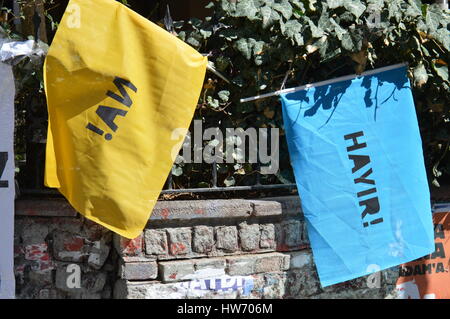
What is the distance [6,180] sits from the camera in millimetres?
3734

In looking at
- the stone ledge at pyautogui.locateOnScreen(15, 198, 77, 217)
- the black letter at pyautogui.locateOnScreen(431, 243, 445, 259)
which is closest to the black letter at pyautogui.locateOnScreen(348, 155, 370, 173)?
the black letter at pyautogui.locateOnScreen(431, 243, 445, 259)

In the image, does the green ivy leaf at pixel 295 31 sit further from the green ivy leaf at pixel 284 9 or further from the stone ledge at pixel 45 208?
the stone ledge at pixel 45 208

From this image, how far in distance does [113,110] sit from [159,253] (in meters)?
0.90

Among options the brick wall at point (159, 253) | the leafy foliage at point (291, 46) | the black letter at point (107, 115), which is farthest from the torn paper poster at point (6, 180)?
the leafy foliage at point (291, 46)

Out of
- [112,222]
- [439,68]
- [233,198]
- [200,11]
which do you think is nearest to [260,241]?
[233,198]

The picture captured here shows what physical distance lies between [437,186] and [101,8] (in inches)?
103

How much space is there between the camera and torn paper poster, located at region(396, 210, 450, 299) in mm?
4543

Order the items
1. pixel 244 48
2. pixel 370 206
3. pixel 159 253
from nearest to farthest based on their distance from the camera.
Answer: pixel 159 253, pixel 244 48, pixel 370 206

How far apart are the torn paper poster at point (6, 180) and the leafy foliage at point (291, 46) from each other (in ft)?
3.31

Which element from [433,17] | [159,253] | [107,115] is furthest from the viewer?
[433,17]

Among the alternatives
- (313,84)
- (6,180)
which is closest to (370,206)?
(313,84)

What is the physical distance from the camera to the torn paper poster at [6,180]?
371 cm

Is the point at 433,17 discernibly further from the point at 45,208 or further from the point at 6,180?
the point at 6,180

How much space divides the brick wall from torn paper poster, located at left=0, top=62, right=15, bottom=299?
161mm
